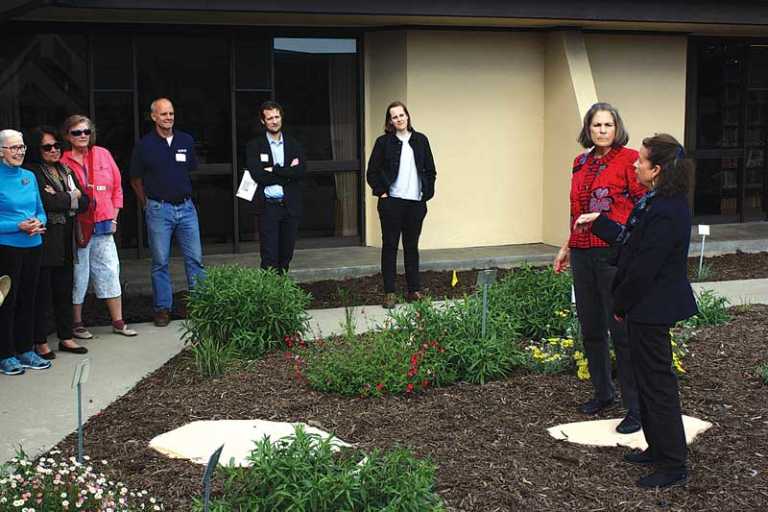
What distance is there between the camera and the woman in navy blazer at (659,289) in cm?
510

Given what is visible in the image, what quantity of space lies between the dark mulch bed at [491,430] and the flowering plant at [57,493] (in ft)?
1.50

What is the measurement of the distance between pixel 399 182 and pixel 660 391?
5.03 meters

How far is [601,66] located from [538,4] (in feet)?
6.72

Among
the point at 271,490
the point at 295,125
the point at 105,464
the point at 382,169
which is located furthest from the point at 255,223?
the point at 271,490

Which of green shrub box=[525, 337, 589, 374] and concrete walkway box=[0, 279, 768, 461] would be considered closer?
concrete walkway box=[0, 279, 768, 461]

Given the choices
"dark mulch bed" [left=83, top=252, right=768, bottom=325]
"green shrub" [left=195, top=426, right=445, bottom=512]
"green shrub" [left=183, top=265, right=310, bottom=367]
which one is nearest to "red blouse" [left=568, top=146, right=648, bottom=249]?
"green shrub" [left=195, top=426, right=445, bottom=512]

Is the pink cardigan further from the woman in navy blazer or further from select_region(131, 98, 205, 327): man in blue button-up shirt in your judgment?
the woman in navy blazer

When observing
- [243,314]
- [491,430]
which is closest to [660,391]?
[491,430]

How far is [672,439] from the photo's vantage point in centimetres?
522

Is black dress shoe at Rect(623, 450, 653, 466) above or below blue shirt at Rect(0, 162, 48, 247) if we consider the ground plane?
below

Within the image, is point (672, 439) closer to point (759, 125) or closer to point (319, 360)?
point (319, 360)

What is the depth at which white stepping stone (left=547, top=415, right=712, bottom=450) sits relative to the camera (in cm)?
586

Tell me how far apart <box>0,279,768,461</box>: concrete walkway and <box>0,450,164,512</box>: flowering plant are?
4.25 ft

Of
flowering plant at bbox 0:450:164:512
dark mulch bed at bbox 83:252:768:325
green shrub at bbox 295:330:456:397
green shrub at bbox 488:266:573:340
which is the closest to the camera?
flowering plant at bbox 0:450:164:512
